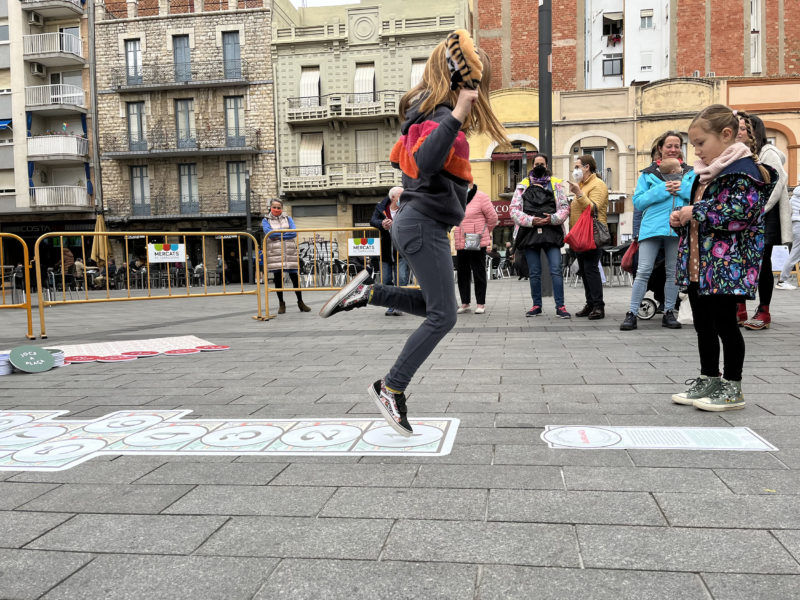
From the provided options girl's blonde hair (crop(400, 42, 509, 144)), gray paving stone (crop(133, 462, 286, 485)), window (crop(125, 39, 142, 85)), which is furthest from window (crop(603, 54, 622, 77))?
gray paving stone (crop(133, 462, 286, 485))

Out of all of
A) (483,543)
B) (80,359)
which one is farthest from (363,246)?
(483,543)

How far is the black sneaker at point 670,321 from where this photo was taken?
7020 mm

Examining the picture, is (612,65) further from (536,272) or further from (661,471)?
(661,471)

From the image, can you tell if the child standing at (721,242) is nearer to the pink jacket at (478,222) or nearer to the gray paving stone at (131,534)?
the gray paving stone at (131,534)

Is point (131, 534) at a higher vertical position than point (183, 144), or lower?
lower

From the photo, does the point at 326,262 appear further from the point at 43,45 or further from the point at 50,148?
A: the point at 43,45

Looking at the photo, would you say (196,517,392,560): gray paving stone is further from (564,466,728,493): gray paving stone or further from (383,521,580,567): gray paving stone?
(564,466,728,493): gray paving stone

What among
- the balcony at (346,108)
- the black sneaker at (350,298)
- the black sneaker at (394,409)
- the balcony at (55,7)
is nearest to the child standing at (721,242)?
the black sneaker at (394,409)

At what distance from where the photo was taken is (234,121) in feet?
111

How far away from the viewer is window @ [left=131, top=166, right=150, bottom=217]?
1359 inches

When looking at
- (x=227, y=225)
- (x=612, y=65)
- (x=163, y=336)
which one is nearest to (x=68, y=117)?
(x=227, y=225)

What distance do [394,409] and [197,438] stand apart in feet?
3.08

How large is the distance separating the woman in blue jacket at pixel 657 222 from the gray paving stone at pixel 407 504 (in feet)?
15.9

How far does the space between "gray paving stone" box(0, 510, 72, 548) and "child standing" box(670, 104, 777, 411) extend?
291cm
